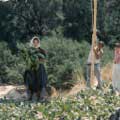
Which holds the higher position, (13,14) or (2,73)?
(13,14)

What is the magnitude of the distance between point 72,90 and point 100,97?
3600mm

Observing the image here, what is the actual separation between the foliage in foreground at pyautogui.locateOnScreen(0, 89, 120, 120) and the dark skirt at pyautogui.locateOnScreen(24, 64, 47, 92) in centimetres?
96

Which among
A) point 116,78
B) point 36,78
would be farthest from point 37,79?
point 116,78

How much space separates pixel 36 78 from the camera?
1004cm

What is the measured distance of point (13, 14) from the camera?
19.2 metres

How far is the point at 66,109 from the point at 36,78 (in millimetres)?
2079

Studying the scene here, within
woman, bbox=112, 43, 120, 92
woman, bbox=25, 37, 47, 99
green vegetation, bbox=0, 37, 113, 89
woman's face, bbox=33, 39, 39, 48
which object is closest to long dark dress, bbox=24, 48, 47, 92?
woman, bbox=25, 37, 47, 99

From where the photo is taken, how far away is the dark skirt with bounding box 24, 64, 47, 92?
32.8 ft

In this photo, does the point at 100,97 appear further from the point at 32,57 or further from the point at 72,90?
the point at 72,90

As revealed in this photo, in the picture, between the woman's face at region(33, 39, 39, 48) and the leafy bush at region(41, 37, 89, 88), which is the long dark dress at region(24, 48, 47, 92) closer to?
the woman's face at region(33, 39, 39, 48)

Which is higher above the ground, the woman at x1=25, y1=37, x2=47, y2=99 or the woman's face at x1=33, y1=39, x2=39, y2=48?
the woman's face at x1=33, y1=39, x2=39, y2=48

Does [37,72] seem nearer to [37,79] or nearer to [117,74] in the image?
[37,79]

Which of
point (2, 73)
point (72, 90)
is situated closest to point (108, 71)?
point (72, 90)

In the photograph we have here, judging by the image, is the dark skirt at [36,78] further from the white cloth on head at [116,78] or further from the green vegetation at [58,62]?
the green vegetation at [58,62]
